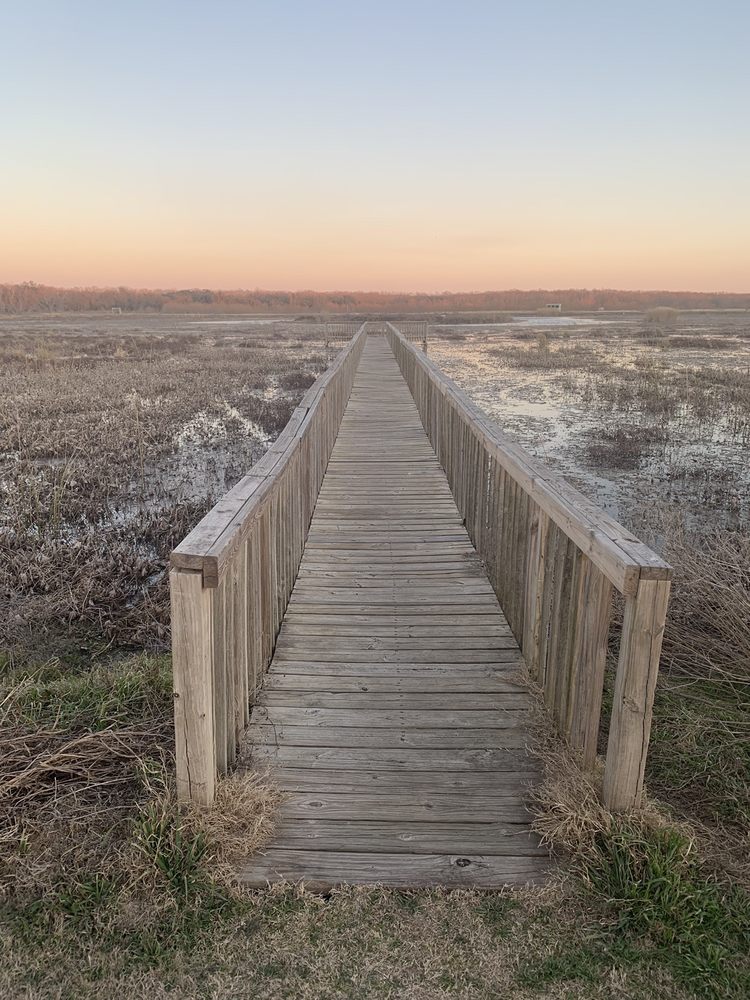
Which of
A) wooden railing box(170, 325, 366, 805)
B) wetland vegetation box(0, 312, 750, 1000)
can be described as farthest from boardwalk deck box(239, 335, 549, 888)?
wooden railing box(170, 325, 366, 805)

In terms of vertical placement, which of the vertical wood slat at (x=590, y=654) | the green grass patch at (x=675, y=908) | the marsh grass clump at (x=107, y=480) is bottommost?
the marsh grass clump at (x=107, y=480)

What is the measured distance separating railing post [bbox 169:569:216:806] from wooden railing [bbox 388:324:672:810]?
4.83ft

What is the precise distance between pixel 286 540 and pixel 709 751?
9.10ft

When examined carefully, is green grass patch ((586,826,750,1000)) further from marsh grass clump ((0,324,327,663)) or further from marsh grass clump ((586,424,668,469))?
marsh grass clump ((586,424,668,469))

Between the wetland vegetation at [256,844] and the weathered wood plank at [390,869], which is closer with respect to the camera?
the wetland vegetation at [256,844]

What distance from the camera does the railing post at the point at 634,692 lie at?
247cm

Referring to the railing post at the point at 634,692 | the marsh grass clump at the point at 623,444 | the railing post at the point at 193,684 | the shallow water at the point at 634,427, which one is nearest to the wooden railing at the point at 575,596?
the railing post at the point at 634,692

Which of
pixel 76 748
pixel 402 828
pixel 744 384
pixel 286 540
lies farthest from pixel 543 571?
pixel 744 384

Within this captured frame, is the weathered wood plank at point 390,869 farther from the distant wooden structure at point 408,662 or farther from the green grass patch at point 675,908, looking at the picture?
the green grass patch at point 675,908

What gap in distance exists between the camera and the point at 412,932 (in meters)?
2.36

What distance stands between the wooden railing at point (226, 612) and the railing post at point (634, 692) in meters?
1.47

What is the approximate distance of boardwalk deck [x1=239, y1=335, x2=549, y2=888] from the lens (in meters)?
2.70

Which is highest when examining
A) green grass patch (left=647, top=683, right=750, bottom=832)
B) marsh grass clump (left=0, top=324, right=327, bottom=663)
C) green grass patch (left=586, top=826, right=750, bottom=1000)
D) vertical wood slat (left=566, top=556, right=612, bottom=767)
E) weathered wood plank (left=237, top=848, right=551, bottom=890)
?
vertical wood slat (left=566, top=556, right=612, bottom=767)

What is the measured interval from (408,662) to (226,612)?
5.01 feet
